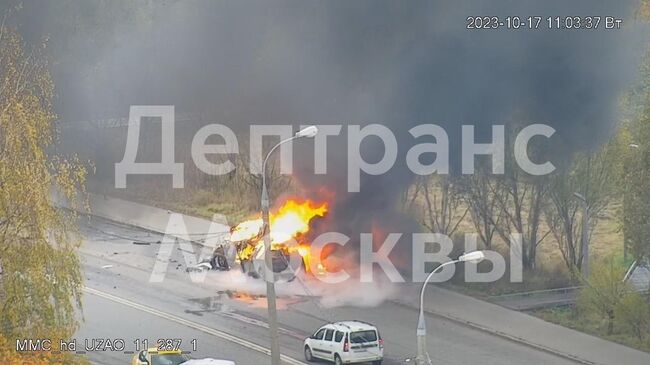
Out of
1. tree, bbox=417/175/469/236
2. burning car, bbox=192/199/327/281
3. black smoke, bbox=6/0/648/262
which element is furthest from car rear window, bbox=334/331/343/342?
tree, bbox=417/175/469/236

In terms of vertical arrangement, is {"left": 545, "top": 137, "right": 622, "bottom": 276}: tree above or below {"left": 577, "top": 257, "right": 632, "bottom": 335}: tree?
above

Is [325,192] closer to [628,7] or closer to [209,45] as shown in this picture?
[209,45]

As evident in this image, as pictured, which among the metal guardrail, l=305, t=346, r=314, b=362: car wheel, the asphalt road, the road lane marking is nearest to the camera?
l=305, t=346, r=314, b=362: car wheel

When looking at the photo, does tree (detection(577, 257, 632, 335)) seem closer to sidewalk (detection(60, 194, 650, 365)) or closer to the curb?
sidewalk (detection(60, 194, 650, 365))

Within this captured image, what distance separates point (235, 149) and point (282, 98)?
19.3ft

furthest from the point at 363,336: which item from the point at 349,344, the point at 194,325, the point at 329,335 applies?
the point at 194,325

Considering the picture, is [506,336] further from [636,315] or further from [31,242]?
[31,242]

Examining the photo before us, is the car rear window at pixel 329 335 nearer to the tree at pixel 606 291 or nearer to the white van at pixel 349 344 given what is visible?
the white van at pixel 349 344

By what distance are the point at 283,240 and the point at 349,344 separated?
770 cm

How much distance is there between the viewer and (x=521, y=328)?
2805 cm

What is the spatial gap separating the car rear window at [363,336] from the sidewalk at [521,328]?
4.51 m

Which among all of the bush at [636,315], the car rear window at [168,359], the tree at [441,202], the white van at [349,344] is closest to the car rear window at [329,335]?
the white van at [349,344]

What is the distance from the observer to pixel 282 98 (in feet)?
110

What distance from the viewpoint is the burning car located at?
31469mm
